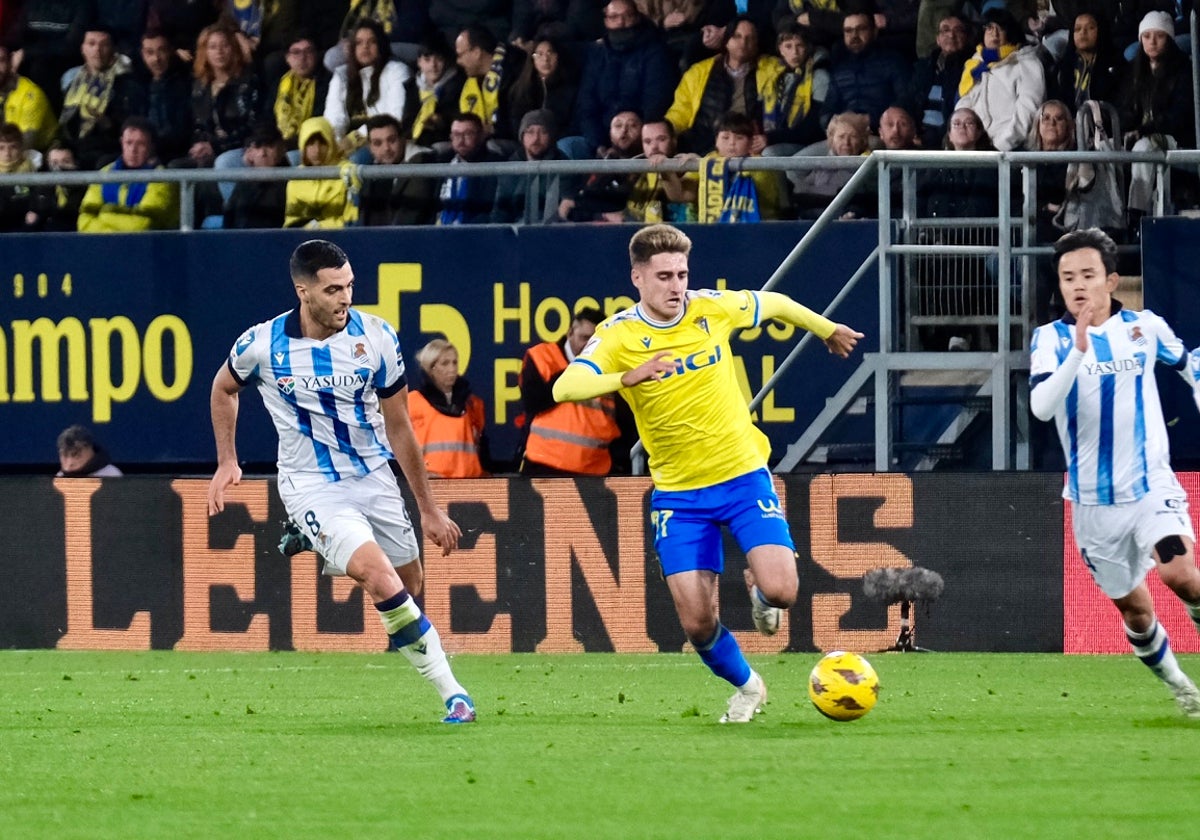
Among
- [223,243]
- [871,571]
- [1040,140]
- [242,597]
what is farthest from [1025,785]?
[223,243]

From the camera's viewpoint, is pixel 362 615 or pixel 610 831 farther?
pixel 362 615

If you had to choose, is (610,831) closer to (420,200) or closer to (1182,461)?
(1182,461)

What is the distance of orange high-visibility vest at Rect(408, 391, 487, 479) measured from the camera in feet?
48.1

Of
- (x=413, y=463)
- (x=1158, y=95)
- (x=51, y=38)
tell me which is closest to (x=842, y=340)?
(x=413, y=463)

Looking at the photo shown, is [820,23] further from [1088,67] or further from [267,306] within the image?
[267,306]

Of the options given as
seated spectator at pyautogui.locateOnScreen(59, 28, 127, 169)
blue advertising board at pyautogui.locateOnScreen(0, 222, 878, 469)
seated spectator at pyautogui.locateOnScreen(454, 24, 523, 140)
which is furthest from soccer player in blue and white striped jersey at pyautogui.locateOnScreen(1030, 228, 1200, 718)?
seated spectator at pyautogui.locateOnScreen(59, 28, 127, 169)

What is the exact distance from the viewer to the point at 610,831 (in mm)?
6125

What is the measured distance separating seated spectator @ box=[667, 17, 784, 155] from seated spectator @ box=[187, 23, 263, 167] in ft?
11.9

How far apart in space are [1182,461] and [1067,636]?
1.45m

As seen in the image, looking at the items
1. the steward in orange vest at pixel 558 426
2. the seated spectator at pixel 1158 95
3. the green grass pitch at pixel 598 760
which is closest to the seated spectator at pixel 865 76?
the seated spectator at pixel 1158 95

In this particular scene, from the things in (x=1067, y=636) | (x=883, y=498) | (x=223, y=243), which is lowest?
(x=1067, y=636)

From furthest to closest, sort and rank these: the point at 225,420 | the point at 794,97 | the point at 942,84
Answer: the point at 794,97, the point at 942,84, the point at 225,420

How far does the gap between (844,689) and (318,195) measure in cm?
784

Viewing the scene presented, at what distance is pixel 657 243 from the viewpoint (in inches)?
350
